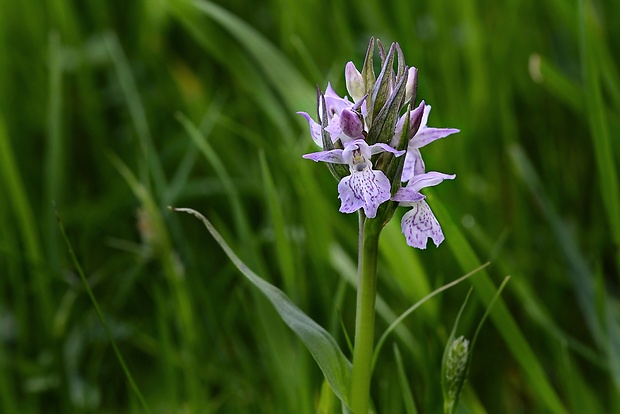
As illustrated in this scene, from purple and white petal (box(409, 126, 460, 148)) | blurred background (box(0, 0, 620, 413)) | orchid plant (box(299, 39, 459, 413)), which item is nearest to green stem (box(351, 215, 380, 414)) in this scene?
orchid plant (box(299, 39, 459, 413))

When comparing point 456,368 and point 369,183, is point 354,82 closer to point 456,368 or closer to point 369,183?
point 369,183

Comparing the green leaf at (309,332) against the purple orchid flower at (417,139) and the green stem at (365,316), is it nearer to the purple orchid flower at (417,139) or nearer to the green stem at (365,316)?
the green stem at (365,316)

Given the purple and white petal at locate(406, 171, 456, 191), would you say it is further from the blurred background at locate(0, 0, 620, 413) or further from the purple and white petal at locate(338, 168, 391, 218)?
the blurred background at locate(0, 0, 620, 413)

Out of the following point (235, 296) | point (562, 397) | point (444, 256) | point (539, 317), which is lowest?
point (562, 397)

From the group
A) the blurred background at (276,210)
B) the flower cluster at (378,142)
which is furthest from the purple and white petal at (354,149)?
the blurred background at (276,210)

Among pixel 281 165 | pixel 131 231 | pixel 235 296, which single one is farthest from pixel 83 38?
pixel 235 296

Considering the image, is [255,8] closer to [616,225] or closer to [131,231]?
[131,231]

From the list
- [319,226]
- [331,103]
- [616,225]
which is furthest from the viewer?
[319,226]
